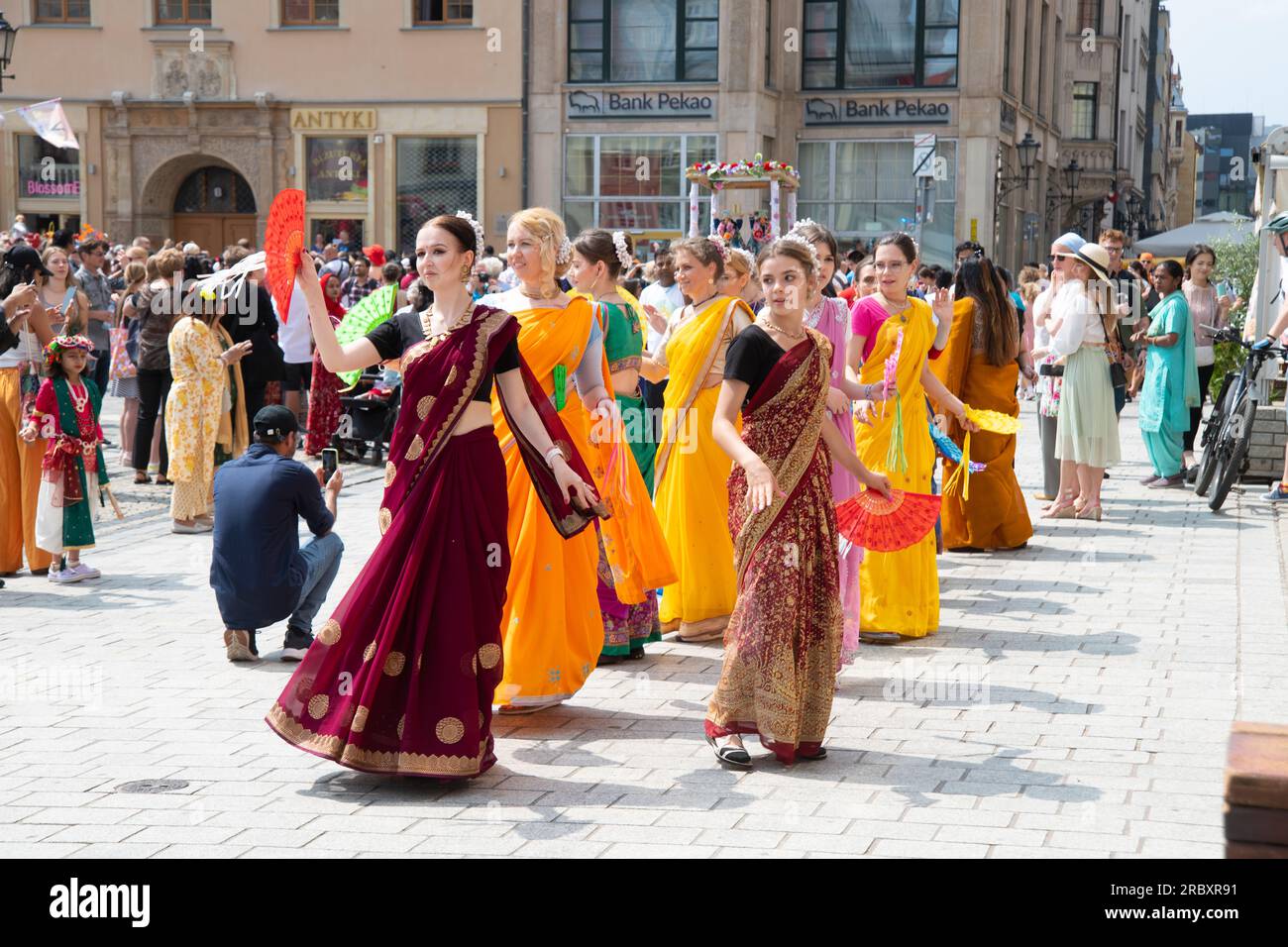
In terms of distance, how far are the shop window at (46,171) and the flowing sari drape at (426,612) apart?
93.6 ft

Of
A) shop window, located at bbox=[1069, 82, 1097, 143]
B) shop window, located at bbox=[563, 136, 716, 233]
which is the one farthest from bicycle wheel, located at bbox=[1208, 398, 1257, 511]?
shop window, located at bbox=[1069, 82, 1097, 143]

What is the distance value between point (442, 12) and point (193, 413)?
21.7 meters

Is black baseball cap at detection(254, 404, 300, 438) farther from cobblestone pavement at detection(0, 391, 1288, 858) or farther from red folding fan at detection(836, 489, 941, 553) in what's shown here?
red folding fan at detection(836, 489, 941, 553)

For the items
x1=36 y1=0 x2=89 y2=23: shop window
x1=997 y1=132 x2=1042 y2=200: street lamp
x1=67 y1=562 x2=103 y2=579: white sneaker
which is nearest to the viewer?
x1=67 y1=562 x2=103 y2=579: white sneaker

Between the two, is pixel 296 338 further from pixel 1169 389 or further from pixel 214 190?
pixel 214 190

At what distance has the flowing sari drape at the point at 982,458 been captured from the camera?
10.5 meters

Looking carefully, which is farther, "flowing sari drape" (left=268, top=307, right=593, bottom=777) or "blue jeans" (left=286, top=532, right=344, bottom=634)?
"blue jeans" (left=286, top=532, right=344, bottom=634)

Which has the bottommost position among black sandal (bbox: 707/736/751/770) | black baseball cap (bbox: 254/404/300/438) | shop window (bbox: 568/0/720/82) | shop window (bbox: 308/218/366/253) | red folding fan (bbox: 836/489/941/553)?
black sandal (bbox: 707/736/751/770)

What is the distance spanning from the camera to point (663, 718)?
645cm

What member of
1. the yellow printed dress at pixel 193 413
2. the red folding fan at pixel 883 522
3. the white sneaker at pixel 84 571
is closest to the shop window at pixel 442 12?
the yellow printed dress at pixel 193 413

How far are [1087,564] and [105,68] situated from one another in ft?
86.7

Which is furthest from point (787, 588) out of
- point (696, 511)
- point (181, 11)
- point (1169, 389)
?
point (181, 11)

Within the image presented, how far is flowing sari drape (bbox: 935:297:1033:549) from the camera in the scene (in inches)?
414

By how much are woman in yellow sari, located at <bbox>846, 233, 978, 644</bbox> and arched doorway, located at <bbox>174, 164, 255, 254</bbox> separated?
26.4 metres
